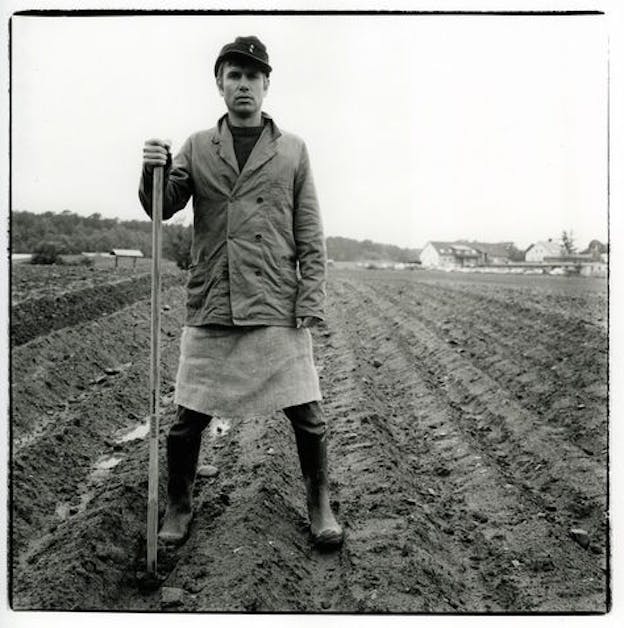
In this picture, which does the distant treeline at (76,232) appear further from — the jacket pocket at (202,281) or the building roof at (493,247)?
the building roof at (493,247)

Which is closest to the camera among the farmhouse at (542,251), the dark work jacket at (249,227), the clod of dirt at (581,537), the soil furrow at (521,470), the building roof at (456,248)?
the dark work jacket at (249,227)

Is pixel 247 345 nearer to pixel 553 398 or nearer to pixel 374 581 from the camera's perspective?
A: pixel 374 581

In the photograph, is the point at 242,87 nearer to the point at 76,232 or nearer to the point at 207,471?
the point at 207,471

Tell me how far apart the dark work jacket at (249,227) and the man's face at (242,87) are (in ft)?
0.33

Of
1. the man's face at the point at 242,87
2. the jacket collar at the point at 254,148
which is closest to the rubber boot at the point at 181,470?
the jacket collar at the point at 254,148

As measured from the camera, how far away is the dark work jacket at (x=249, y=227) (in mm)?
2734

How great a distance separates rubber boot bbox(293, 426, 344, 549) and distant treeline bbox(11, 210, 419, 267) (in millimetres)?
1474

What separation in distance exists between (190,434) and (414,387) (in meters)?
2.89

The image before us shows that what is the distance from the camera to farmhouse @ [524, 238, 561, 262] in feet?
11.9

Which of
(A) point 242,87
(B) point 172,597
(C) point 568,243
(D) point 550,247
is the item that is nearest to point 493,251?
(D) point 550,247

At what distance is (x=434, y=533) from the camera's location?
9.71ft

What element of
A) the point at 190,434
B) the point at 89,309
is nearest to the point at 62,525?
the point at 190,434

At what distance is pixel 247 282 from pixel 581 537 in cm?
177

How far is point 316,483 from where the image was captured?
9.37ft
